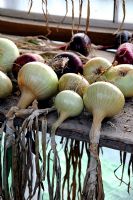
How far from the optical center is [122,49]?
0.98 m

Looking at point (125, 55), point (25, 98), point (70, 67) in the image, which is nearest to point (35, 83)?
point (25, 98)

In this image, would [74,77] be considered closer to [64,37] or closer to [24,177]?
[24,177]

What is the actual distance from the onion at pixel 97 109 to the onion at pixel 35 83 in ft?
0.30

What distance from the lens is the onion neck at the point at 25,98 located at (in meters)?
0.79

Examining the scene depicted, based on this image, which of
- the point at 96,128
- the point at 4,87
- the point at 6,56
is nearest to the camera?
the point at 96,128

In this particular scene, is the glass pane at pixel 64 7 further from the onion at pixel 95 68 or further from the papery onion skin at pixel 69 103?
the papery onion skin at pixel 69 103

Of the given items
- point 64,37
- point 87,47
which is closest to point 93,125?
point 87,47

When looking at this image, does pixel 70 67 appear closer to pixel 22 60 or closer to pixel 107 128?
pixel 22 60

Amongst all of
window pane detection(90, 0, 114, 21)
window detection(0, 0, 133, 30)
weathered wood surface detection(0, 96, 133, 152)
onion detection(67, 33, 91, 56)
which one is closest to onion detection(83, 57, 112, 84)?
weathered wood surface detection(0, 96, 133, 152)

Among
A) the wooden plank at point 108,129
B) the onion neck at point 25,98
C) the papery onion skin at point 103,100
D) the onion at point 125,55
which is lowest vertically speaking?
the wooden plank at point 108,129

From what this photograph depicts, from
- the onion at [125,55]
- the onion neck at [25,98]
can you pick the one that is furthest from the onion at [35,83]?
the onion at [125,55]

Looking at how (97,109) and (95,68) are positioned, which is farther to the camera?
(95,68)

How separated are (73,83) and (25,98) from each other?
0.34ft

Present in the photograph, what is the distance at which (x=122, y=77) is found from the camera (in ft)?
2.74
